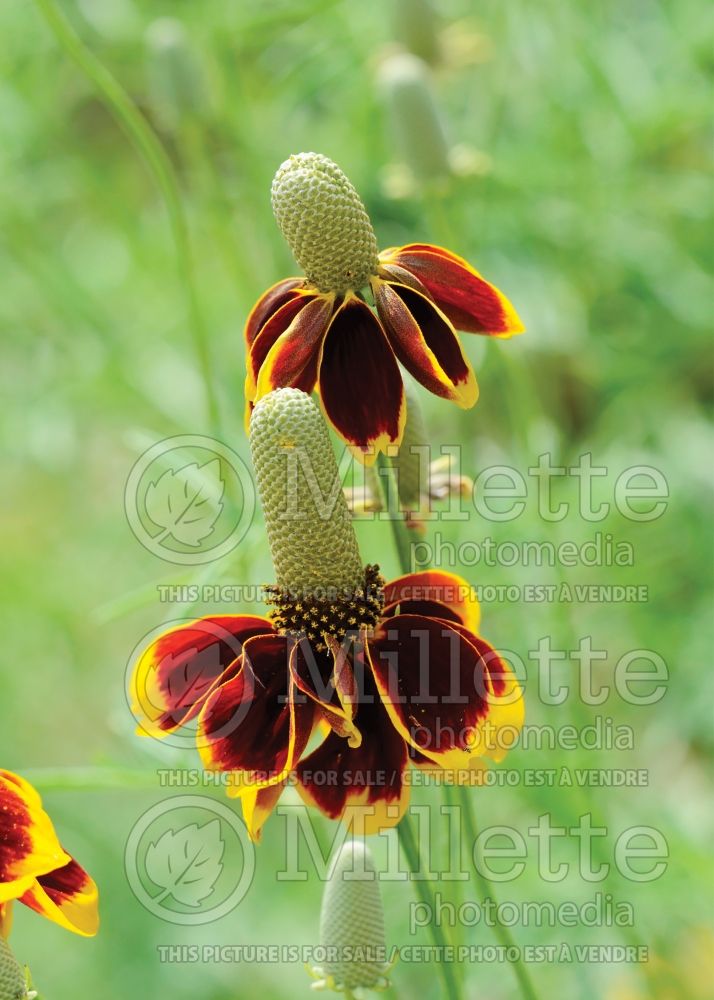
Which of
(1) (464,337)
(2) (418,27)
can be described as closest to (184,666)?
(1) (464,337)

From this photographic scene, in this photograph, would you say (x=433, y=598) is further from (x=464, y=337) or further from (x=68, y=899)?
(x=464, y=337)

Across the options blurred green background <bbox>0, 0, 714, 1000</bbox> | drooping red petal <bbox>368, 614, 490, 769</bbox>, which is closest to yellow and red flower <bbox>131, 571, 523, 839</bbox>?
drooping red petal <bbox>368, 614, 490, 769</bbox>

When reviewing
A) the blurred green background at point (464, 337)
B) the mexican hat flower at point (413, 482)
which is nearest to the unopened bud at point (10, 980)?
the mexican hat flower at point (413, 482)

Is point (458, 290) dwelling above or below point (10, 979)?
above

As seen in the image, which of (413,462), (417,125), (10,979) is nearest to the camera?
(10,979)

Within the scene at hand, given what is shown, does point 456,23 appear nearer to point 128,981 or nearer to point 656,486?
point 656,486

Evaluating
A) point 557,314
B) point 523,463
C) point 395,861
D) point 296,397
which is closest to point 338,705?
point 296,397
